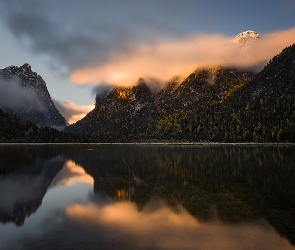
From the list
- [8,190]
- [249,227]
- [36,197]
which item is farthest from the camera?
[8,190]

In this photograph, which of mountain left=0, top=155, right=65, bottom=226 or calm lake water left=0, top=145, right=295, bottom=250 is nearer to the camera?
calm lake water left=0, top=145, right=295, bottom=250

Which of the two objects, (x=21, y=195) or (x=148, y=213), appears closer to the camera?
(x=148, y=213)

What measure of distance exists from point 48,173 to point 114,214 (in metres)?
36.6

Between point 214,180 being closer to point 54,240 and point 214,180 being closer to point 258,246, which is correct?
point 258,246

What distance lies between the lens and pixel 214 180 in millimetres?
50688

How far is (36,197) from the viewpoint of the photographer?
38469 mm

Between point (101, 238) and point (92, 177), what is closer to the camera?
point (101, 238)

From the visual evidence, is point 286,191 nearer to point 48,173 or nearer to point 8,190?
point 8,190

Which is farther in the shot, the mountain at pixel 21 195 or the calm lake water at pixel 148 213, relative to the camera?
the mountain at pixel 21 195

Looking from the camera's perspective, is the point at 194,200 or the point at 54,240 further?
the point at 194,200

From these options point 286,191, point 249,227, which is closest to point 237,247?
point 249,227

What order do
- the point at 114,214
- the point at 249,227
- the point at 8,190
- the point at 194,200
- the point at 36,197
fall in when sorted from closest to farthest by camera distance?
the point at 249,227 → the point at 114,214 → the point at 194,200 → the point at 36,197 → the point at 8,190

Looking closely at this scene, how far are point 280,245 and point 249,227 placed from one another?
4212mm

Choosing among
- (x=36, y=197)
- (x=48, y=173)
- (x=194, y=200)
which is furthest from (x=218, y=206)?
(x=48, y=173)
